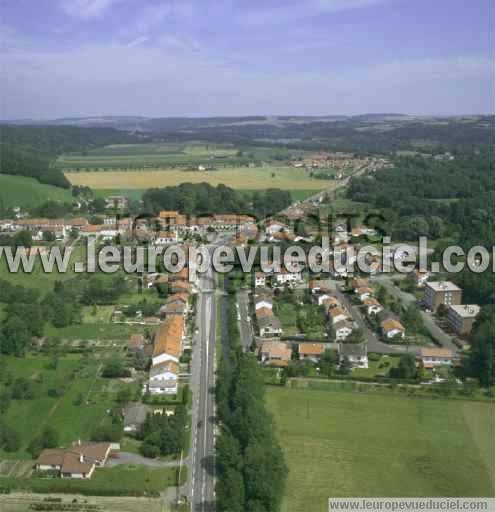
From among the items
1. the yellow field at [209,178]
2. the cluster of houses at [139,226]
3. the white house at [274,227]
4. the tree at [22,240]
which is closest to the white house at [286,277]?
the white house at [274,227]

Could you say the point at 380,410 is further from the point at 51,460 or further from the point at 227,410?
the point at 51,460

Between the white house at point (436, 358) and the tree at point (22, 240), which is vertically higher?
the tree at point (22, 240)

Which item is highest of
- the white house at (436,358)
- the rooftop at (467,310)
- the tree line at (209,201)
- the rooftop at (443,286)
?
the tree line at (209,201)

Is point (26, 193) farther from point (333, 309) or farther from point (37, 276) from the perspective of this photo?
point (333, 309)

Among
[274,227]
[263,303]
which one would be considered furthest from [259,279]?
[274,227]

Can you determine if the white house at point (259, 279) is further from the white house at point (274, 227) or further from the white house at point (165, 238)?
the white house at point (165, 238)
